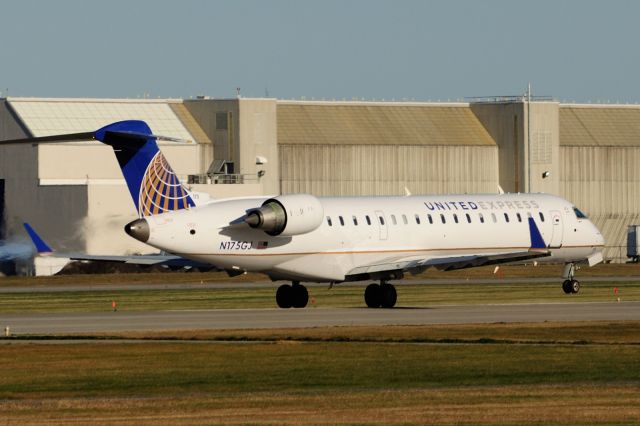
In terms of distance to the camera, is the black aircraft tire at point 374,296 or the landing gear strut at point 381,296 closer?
the landing gear strut at point 381,296

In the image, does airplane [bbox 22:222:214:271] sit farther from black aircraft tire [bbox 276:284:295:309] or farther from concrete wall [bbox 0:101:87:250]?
concrete wall [bbox 0:101:87:250]

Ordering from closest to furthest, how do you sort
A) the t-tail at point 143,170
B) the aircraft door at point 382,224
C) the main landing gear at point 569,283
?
the t-tail at point 143,170 → the aircraft door at point 382,224 → the main landing gear at point 569,283

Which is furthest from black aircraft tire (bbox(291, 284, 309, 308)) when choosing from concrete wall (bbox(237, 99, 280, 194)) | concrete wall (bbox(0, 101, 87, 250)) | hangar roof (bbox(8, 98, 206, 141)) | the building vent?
the building vent

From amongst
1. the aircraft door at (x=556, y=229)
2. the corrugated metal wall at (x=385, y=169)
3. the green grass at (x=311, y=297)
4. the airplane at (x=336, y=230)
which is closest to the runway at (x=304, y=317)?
the airplane at (x=336, y=230)

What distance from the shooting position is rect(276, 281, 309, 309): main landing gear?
55500 mm

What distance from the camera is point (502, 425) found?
2361cm

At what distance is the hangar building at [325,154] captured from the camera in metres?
107

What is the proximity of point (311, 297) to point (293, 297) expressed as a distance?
28.2ft

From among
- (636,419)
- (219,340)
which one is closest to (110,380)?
(219,340)

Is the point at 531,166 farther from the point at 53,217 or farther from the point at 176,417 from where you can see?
the point at 176,417

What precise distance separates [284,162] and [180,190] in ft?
230

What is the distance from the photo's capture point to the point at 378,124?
413 feet

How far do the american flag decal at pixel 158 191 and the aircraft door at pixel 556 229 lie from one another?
623 inches

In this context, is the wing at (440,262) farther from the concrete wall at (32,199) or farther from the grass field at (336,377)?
the concrete wall at (32,199)
